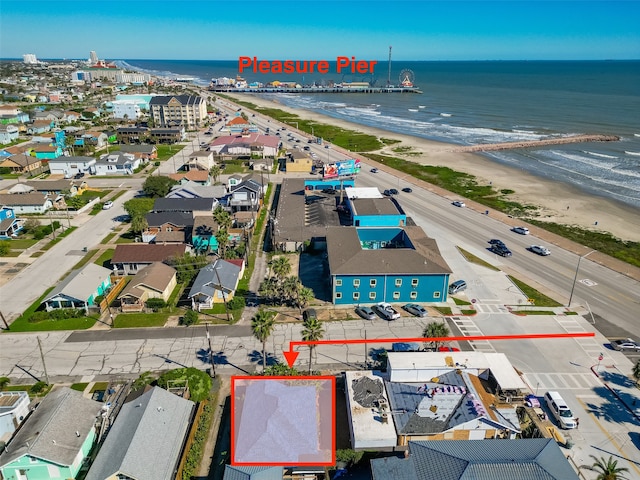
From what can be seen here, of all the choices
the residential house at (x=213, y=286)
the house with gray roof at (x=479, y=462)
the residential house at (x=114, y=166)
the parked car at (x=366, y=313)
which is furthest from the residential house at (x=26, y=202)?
the house with gray roof at (x=479, y=462)

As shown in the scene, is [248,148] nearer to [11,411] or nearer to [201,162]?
[201,162]

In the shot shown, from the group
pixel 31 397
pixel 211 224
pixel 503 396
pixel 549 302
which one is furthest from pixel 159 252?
pixel 549 302

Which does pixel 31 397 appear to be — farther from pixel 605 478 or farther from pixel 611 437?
pixel 611 437

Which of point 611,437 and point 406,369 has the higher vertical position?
point 406,369

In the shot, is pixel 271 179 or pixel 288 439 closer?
pixel 288 439

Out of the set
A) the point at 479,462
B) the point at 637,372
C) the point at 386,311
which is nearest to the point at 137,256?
the point at 386,311
